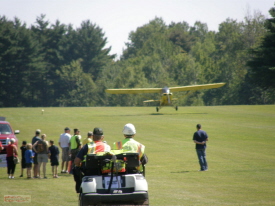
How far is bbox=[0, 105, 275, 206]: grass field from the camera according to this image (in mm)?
12477

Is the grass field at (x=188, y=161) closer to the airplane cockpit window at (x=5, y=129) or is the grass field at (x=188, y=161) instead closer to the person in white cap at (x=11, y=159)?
the person in white cap at (x=11, y=159)

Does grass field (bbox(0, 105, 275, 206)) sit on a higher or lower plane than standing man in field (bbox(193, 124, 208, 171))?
lower

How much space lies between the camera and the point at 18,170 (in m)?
20.8

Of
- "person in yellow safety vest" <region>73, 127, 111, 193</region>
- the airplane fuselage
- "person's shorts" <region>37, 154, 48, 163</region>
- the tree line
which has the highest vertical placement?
the tree line

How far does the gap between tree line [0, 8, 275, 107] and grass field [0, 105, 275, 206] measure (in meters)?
43.9

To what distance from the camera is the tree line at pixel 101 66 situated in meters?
90.8

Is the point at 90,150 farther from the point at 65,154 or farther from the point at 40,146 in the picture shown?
the point at 65,154

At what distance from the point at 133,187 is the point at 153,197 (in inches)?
177

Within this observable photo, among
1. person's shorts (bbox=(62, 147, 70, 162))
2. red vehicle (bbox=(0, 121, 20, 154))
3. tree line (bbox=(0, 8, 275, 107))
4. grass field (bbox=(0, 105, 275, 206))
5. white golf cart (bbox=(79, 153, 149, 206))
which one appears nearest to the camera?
white golf cart (bbox=(79, 153, 149, 206))

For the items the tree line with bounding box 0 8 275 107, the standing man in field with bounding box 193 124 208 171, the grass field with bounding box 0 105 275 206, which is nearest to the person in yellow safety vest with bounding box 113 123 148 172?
the grass field with bounding box 0 105 275 206

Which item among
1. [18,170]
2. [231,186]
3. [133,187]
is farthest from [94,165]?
[18,170]

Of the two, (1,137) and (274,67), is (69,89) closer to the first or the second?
(274,67)

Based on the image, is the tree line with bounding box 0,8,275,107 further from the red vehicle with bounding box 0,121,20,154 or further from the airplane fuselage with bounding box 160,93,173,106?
the red vehicle with bounding box 0,121,20,154

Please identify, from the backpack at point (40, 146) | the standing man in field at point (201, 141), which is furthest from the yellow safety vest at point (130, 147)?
the standing man in field at point (201, 141)
